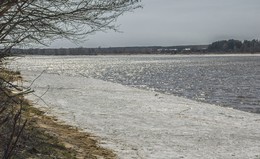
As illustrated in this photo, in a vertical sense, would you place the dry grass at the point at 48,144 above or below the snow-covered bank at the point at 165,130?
above

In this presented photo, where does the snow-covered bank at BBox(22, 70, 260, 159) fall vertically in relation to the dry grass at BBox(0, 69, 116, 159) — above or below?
below

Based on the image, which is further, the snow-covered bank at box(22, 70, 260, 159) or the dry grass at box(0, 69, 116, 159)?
the snow-covered bank at box(22, 70, 260, 159)

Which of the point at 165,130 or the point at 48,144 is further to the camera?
the point at 165,130

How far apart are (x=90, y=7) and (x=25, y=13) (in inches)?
35.6

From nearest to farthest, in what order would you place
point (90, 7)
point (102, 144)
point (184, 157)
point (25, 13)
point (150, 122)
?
point (25, 13) → point (90, 7) → point (184, 157) → point (102, 144) → point (150, 122)

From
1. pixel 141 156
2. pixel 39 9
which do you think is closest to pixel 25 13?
pixel 39 9

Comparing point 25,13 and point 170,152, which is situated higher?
point 25,13

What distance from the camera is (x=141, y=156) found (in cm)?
843

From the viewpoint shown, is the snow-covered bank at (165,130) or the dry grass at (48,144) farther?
the snow-covered bank at (165,130)

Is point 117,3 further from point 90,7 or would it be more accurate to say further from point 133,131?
point 133,131

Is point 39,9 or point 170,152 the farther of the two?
point 170,152

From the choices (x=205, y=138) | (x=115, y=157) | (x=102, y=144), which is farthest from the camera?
(x=205, y=138)

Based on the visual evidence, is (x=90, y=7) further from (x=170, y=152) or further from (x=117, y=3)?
(x=170, y=152)

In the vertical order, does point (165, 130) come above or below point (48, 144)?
below
